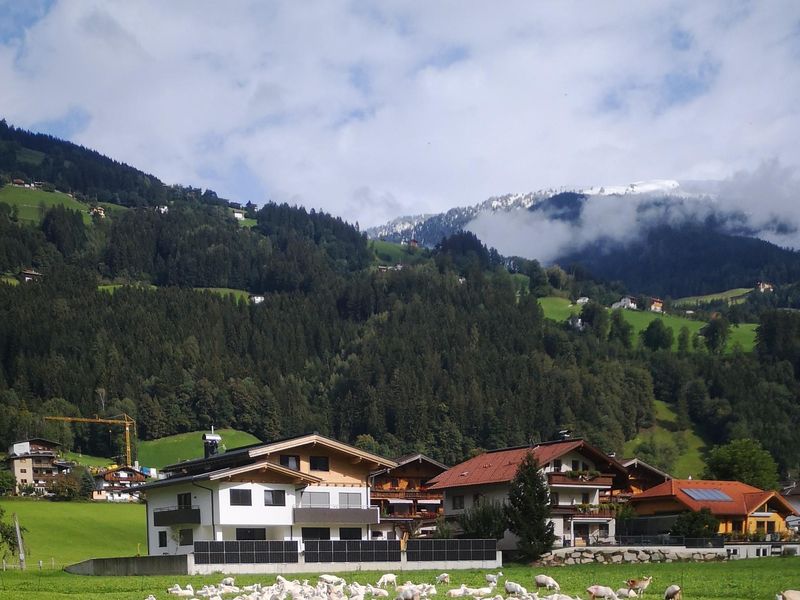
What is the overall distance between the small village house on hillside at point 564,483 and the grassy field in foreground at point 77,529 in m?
25.4

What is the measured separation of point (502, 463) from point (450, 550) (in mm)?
23981

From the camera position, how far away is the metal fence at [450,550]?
50.8 metres

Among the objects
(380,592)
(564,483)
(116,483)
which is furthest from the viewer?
(116,483)

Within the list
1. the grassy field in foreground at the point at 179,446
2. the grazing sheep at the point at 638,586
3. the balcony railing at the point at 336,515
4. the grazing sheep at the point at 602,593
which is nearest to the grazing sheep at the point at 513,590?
the grazing sheep at the point at 602,593

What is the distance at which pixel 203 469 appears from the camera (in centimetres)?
6475

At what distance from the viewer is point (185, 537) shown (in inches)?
2371

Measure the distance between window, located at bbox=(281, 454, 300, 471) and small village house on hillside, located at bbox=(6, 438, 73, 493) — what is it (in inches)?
3404

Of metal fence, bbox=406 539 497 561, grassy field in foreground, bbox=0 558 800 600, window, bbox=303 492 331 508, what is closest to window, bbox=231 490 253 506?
window, bbox=303 492 331 508

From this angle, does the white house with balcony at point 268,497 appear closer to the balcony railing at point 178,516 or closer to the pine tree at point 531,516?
the balcony railing at point 178,516

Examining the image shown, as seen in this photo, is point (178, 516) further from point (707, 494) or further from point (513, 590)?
point (707, 494)

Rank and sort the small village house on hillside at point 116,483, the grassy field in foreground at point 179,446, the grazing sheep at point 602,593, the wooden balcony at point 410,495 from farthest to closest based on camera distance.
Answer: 1. the grassy field in foreground at point 179,446
2. the small village house on hillside at point 116,483
3. the wooden balcony at point 410,495
4. the grazing sheep at point 602,593

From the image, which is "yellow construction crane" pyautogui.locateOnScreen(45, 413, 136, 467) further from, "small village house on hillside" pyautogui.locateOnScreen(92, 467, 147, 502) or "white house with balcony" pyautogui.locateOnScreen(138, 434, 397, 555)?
"white house with balcony" pyautogui.locateOnScreen(138, 434, 397, 555)

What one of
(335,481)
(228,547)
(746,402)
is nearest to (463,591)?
(228,547)

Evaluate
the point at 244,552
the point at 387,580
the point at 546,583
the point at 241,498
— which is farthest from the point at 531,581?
the point at 241,498
